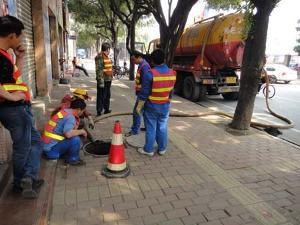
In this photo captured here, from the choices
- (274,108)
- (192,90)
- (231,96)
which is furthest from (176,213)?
(231,96)

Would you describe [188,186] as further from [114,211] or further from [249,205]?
[114,211]

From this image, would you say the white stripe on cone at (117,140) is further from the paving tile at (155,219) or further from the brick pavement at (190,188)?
the paving tile at (155,219)

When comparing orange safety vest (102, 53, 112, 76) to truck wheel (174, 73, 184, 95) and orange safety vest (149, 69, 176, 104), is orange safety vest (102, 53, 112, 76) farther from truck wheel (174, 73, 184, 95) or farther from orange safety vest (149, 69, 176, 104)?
truck wheel (174, 73, 184, 95)

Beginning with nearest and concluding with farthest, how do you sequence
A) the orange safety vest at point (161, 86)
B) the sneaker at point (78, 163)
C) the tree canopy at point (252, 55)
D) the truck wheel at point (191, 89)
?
the sneaker at point (78, 163)
the orange safety vest at point (161, 86)
the tree canopy at point (252, 55)
the truck wheel at point (191, 89)

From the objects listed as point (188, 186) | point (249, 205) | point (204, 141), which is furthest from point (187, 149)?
point (249, 205)

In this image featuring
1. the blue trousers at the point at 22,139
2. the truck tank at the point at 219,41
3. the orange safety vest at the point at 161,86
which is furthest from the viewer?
the truck tank at the point at 219,41

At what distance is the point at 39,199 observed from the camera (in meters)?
3.13

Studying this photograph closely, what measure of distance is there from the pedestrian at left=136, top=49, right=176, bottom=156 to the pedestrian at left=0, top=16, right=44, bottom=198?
172 centimetres

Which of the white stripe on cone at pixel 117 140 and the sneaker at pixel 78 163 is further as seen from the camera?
the sneaker at pixel 78 163

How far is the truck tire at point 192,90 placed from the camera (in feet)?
35.5

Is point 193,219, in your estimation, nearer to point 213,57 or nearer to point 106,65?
point 106,65

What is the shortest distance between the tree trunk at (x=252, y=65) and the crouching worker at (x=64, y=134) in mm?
3723

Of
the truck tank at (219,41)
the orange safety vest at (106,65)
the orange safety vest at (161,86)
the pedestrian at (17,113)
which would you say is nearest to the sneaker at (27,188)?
the pedestrian at (17,113)

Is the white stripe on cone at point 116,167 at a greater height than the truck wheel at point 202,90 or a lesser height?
lesser
